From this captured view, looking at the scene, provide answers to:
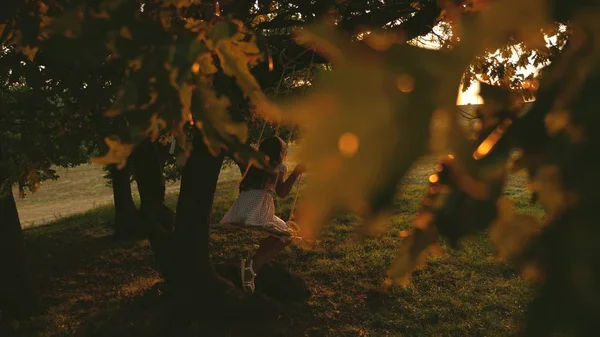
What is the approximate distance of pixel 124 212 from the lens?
1032 centimetres

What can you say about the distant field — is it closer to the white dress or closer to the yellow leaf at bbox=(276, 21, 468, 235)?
the white dress

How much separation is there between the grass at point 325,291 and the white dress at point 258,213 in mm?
644

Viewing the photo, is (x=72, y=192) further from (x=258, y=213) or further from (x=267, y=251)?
(x=258, y=213)

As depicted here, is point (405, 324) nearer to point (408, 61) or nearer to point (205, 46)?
point (205, 46)

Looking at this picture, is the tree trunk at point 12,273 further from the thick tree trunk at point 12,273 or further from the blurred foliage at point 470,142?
the blurred foliage at point 470,142

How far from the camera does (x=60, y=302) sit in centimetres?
691

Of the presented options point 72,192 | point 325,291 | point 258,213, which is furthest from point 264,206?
point 72,192

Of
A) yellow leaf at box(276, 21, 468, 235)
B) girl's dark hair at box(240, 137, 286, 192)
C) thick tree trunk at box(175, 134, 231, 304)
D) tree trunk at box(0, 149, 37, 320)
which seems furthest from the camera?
tree trunk at box(0, 149, 37, 320)

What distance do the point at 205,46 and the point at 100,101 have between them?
11.2 feet

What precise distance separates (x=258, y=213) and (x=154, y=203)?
1777mm

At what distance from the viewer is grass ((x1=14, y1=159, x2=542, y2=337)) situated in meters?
5.99

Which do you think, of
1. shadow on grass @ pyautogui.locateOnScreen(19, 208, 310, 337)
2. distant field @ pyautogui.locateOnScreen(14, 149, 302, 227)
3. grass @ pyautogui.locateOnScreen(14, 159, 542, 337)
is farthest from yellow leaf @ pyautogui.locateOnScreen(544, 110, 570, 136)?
distant field @ pyautogui.locateOnScreen(14, 149, 302, 227)

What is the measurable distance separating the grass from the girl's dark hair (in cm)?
94

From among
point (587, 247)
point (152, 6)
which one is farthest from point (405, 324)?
point (587, 247)
